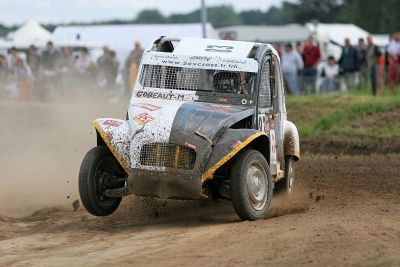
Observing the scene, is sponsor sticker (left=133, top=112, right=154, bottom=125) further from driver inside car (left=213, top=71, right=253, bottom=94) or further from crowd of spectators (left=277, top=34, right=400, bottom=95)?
crowd of spectators (left=277, top=34, right=400, bottom=95)

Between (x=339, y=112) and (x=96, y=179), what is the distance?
33.3 ft

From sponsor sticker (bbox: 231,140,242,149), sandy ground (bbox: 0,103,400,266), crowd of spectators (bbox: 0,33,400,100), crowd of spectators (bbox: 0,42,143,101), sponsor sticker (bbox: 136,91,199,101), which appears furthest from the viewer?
crowd of spectators (bbox: 0,42,143,101)

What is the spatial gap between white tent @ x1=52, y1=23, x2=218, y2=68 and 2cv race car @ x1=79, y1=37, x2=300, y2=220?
18.3m

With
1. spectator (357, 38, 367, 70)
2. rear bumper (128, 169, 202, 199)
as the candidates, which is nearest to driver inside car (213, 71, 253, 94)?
rear bumper (128, 169, 202, 199)

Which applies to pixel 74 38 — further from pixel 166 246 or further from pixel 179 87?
pixel 166 246

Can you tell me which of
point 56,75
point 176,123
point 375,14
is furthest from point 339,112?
point 375,14

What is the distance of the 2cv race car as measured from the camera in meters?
9.67

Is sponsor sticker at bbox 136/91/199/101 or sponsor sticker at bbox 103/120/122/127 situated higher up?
sponsor sticker at bbox 136/91/199/101

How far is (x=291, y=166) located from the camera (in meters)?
12.3

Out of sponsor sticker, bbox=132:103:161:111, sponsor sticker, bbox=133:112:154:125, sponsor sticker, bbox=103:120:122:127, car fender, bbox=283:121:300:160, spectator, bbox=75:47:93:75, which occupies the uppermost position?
spectator, bbox=75:47:93:75

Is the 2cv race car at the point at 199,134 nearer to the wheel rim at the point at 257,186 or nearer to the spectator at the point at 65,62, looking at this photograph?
the wheel rim at the point at 257,186

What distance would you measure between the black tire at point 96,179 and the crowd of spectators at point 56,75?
14.0m

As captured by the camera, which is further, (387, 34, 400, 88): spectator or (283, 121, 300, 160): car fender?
(387, 34, 400, 88): spectator

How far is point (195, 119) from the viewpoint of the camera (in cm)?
990
